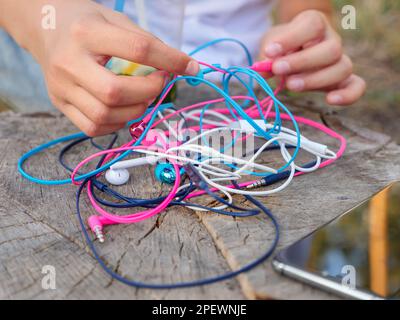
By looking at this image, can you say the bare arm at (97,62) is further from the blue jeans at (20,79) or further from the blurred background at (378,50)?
→ the blurred background at (378,50)

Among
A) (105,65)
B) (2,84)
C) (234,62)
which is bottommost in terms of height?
(2,84)

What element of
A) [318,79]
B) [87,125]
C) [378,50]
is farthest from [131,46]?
[378,50]

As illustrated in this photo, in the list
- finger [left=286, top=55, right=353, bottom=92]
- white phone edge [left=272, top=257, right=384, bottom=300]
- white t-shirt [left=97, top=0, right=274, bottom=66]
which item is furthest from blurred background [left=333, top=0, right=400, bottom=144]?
white phone edge [left=272, top=257, right=384, bottom=300]

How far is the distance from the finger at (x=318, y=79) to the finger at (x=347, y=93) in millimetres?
26

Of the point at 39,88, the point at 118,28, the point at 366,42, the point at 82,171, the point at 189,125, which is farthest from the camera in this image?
the point at 366,42

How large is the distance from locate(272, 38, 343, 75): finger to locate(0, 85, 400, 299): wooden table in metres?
0.22

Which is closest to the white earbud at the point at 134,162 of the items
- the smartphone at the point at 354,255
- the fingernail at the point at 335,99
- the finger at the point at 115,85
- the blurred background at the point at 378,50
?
the finger at the point at 115,85

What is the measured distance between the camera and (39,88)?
52.1 inches

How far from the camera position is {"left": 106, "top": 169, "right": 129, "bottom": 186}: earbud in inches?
29.2

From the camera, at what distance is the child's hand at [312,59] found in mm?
966

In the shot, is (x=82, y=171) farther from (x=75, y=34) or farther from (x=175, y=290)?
(x=175, y=290)

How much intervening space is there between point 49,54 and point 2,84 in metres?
0.67

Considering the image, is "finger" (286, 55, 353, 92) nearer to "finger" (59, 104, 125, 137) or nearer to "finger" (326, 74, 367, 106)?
"finger" (326, 74, 367, 106)
